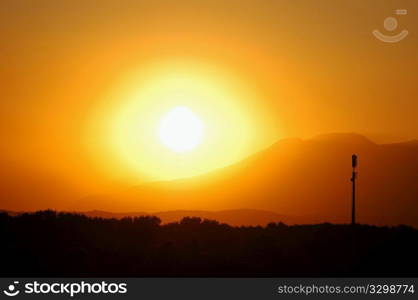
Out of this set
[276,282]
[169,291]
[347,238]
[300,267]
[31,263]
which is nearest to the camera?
[169,291]

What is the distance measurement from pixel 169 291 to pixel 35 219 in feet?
55.1

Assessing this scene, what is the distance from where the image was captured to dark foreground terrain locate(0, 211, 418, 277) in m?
34.5

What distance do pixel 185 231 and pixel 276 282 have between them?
39.6ft

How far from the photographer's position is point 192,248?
38.0 m

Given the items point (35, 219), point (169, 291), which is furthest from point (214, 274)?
point (35, 219)

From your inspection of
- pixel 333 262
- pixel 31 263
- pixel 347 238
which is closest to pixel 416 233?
pixel 347 238

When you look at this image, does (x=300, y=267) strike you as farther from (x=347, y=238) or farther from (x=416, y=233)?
(x=416, y=233)

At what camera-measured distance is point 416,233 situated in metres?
42.0

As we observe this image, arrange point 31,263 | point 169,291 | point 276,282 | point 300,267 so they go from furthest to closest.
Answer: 1. point 300,267
2. point 31,263
3. point 276,282
4. point 169,291

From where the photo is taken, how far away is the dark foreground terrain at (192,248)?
34.5m

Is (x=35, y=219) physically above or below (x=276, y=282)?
above

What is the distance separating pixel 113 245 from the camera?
3825 cm

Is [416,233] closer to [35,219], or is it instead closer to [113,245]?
[113,245]

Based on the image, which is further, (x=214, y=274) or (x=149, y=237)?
(x=149, y=237)
